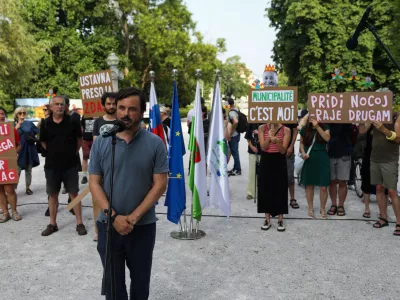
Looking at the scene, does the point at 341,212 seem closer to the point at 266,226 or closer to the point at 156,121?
the point at 266,226

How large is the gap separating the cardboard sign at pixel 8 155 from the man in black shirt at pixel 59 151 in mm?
1038

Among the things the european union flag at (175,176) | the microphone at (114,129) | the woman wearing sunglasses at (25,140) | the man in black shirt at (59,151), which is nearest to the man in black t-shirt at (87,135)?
the woman wearing sunglasses at (25,140)

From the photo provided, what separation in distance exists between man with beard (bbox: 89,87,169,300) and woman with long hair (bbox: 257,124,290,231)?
3174mm

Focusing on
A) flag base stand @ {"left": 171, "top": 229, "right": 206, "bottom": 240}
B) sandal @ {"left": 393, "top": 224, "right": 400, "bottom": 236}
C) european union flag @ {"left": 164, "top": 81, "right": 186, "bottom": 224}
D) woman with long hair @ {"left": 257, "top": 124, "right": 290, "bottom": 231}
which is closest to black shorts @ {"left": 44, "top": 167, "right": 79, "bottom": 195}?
european union flag @ {"left": 164, "top": 81, "right": 186, "bottom": 224}

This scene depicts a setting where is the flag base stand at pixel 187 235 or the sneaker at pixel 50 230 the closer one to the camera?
the flag base stand at pixel 187 235

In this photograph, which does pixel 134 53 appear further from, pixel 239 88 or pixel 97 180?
pixel 239 88

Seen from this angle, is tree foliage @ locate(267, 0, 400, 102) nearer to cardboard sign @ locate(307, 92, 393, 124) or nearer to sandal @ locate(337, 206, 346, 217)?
sandal @ locate(337, 206, 346, 217)

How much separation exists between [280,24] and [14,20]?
68.1 ft

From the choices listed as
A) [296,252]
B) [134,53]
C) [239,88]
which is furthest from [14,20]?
[239,88]

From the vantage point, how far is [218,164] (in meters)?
5.93

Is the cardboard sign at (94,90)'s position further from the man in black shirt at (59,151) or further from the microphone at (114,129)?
the microphone at (114,129)

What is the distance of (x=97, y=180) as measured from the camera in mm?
2828

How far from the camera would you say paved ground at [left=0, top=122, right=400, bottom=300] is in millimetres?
3902

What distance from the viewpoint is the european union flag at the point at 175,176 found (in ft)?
17.8
